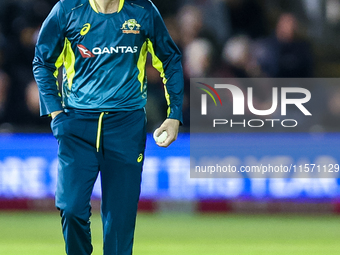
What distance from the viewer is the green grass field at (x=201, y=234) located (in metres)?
5.64

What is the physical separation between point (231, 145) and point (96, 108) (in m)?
3.79

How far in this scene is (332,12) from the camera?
8.05 meters

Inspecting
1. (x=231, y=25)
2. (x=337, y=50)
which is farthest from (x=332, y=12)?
(x=231, y=25)

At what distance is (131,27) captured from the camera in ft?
12.6

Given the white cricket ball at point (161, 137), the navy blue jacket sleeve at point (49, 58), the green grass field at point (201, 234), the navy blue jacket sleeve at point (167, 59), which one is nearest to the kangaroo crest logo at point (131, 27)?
the navy blue jacket sleeve at point (167, 59)

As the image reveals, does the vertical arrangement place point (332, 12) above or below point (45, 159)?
above

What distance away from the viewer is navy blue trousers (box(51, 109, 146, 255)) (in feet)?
12.3

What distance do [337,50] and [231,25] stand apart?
1370 mm

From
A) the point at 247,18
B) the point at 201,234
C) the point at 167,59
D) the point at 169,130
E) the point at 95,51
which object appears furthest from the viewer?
the point at 247,18

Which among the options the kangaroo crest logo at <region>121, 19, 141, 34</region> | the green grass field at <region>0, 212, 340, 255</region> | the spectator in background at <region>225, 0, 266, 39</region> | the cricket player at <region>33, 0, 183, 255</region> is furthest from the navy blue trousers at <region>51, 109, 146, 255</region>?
the spectator in background at <region>225, 0, 266, 39</region>

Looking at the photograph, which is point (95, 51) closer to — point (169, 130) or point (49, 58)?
point (49, 58)

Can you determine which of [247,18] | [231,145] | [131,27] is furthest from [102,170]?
[247,18]

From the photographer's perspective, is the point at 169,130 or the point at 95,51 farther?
the point at 169,130

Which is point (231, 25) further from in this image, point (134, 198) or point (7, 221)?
point (134, 198)
